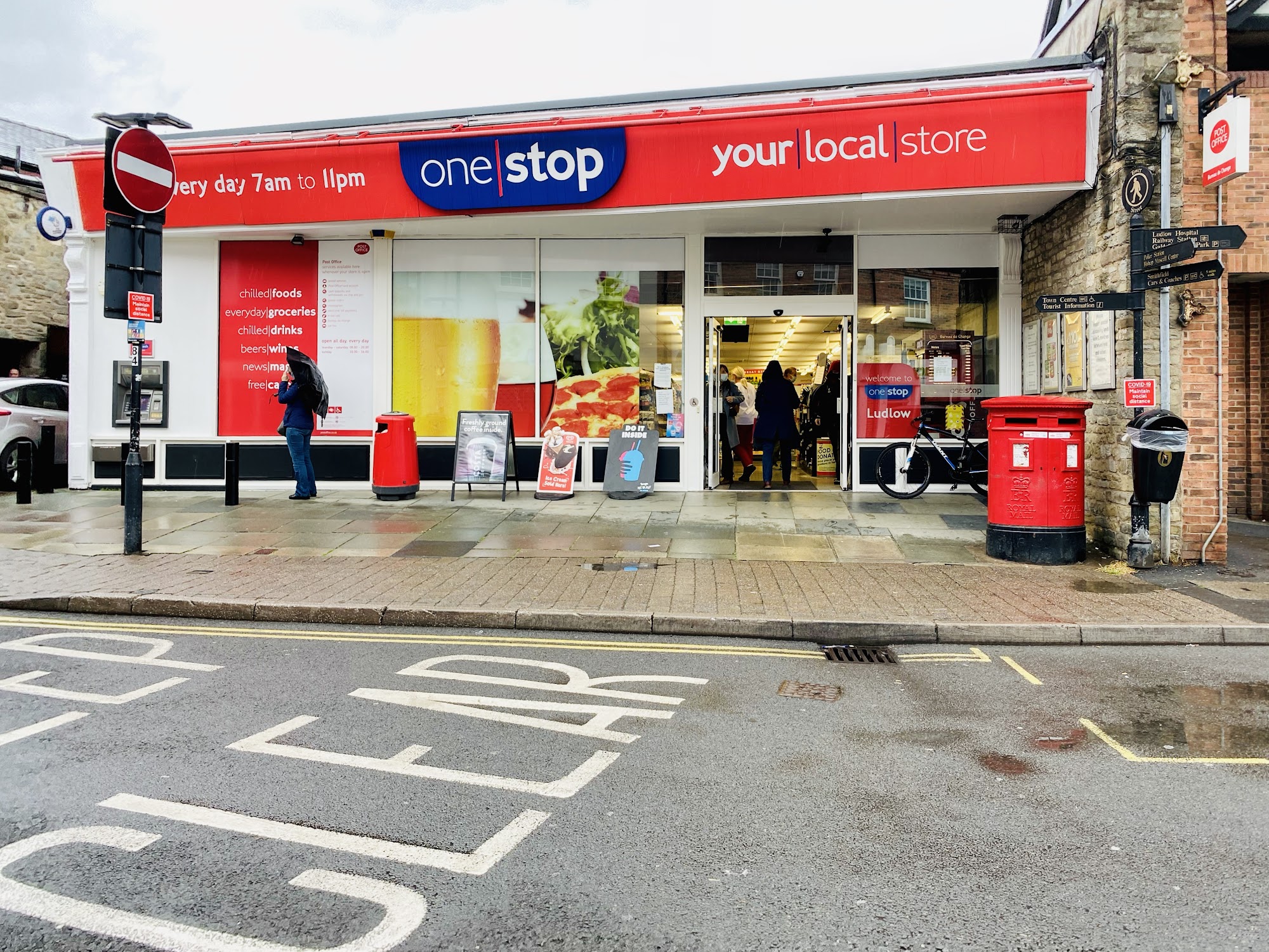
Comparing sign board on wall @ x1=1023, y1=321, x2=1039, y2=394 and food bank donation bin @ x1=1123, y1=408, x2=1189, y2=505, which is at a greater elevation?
sign board on wall @ x1=1023, y1=321, x2=1039, y2=394

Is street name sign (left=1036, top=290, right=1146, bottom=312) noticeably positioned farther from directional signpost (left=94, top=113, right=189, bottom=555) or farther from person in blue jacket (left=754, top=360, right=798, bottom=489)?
directional signpost (left=94, top=113, right=189, bottom=555)

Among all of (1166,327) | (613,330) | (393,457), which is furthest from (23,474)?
(1166,327)

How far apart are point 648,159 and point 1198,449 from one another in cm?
694

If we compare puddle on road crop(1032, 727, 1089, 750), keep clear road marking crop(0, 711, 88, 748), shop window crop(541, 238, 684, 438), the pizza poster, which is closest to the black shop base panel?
puddle on road crop(1032, 727, 1089, 750)

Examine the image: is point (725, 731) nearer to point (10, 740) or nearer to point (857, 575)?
point (10, 740)

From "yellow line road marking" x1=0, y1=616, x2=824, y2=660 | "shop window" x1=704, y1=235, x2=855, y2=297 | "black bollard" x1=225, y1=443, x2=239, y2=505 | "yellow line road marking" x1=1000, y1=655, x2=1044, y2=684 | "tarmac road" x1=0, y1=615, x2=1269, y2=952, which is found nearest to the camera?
"tarmac road" x1=0, y1=615, x2=1269, y2=952

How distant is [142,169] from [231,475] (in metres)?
4.31

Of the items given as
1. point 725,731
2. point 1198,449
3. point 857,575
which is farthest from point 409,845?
point 1198,449

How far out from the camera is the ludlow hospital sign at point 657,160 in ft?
34.3

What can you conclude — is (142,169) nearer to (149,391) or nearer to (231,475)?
(231,475)

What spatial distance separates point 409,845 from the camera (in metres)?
3.35

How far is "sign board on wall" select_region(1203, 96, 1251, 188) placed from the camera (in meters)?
8.34

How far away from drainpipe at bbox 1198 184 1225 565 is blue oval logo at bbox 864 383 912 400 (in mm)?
4339

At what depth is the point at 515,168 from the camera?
11.9 meters
